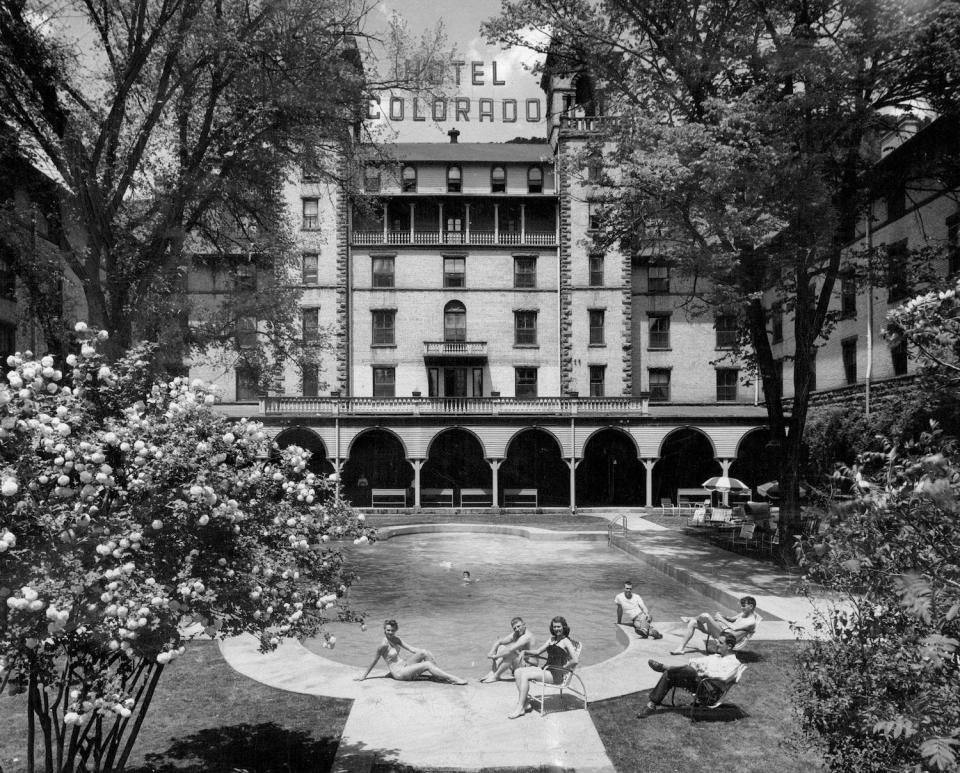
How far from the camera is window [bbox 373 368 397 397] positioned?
136 feet

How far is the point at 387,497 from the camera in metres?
38.9

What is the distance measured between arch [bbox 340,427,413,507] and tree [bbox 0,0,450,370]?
22871mm

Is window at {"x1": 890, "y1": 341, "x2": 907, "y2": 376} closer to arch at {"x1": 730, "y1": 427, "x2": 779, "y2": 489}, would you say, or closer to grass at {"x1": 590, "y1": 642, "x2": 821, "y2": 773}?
arch at {"x1": 730, "y1": 427, "x2": 779, "y2": 489}

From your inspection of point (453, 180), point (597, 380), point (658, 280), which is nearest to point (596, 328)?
point (597, 380)

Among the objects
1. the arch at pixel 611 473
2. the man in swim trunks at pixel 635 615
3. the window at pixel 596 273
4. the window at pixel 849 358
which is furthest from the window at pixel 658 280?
the man in swim trunks at pixel 635 615

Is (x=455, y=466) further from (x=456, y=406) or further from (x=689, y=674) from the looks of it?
(x=689, y=674)

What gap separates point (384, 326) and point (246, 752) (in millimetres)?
34810

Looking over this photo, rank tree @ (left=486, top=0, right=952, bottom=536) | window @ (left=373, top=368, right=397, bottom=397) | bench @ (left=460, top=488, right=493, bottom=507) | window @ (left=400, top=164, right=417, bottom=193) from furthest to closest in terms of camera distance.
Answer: window @ (left=400, top=164, right=417, bottom=193), window @ (left=373, top=368, right=397, bottom=397), bench @ (left=460, top=488, right=493, bottom=507), tree @ (left=486, top=0, right=952, bottom=536)

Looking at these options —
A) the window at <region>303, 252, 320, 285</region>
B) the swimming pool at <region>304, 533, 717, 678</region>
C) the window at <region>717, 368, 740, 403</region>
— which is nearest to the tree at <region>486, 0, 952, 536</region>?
the swimming pool at <region>304, 533, 717, 678</region>

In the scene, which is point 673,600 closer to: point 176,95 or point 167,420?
point 167,420

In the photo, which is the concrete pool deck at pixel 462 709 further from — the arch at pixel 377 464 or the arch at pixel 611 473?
the arch at pixel 377 464

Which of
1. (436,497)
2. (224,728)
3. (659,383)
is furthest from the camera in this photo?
(659,383)

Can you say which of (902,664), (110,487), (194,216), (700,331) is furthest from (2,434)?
(700,331)

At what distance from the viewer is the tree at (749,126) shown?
16.5 metres
